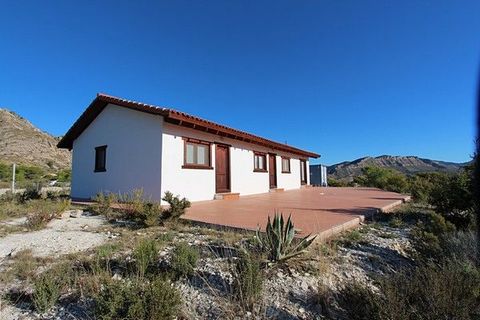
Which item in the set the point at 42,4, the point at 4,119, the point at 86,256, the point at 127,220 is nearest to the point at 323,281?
the point at 86,256

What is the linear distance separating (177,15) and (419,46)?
972 cm

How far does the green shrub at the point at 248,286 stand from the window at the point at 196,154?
7.46 m

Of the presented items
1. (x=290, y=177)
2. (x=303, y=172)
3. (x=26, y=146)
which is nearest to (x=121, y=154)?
(x=290, y=177)

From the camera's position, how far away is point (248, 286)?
295cm

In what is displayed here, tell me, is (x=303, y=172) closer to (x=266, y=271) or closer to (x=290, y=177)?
(x=290, y=177)

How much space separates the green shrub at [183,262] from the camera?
3541 millimetres

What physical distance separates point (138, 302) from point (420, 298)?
8.42ft

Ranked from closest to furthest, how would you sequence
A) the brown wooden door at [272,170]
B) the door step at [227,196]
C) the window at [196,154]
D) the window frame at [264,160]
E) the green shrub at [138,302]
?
the green shrub at [138,302] < the window at [196,154] < the door step at [227,196] < the window frame at [264,160] < the brown wooden door at [272,170]

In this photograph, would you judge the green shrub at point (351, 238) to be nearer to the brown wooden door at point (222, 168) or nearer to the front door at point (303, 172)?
the brown wooden door at point (222, 168)

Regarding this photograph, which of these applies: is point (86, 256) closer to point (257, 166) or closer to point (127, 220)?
point (127, 220)

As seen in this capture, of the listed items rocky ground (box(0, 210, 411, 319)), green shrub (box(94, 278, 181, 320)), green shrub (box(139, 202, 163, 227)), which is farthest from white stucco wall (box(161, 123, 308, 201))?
green shrub (box(94, 278, 181, 320))

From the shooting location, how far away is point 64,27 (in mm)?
12039

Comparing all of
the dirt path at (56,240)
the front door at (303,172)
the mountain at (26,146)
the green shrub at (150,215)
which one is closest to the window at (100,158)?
the dirt path at (56,240)

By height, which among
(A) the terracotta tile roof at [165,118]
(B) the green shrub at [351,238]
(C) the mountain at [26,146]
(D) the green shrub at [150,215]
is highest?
(C) the mountain at [26,146]
